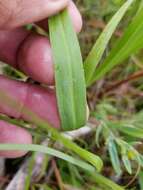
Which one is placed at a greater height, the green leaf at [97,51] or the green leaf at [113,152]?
the green leaf at [97,51]

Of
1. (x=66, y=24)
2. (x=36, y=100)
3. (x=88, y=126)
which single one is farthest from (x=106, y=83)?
(x=66, y=24)

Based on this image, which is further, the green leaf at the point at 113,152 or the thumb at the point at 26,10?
the green leaf at the point at 113,152

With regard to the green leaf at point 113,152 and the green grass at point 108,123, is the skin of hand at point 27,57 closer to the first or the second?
the green grass at point 108,123

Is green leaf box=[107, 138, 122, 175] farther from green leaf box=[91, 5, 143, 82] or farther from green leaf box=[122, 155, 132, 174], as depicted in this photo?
green leaf box=[91, 5, 143, 82]

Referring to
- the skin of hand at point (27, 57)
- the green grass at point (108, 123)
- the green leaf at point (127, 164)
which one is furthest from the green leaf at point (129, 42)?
the green leaf at point (127, 164)

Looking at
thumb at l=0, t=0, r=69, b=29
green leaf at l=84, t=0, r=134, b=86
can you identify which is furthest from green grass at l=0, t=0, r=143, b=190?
thumb at l=0, t=0, r=69, b=29

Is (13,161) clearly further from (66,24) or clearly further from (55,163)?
(66,24)

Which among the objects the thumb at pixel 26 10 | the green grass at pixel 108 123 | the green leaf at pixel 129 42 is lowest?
the green grass at pixel 108 123
